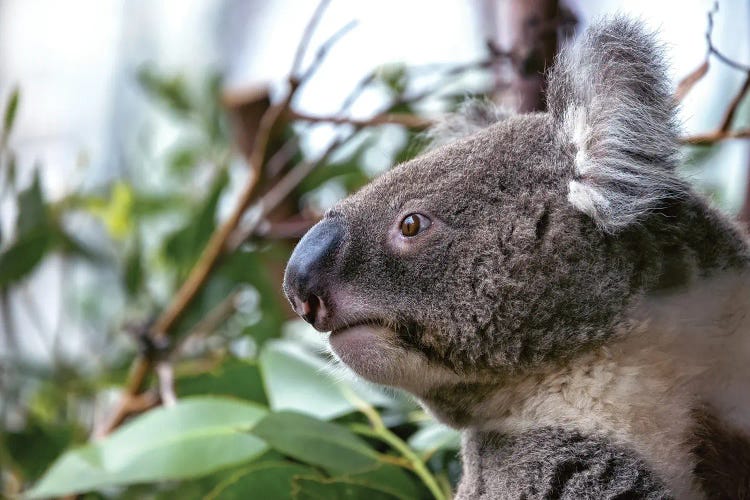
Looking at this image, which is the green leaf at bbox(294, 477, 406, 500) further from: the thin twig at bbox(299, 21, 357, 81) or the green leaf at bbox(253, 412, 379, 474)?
the thin twig at bbox(299, 21, 357, 81)

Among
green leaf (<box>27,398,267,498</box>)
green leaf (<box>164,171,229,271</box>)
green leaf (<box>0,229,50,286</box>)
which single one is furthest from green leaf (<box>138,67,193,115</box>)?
green leaf (<box>27,398,267,498</box>)

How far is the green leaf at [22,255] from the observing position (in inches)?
106

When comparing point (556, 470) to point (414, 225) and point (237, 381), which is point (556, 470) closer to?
point (414, 225)

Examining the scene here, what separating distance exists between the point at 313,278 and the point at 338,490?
398mm

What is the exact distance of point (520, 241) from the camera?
4.73 ft

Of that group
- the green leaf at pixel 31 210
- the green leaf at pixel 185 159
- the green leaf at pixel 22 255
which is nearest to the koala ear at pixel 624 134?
the green leaf at pixel 31 210

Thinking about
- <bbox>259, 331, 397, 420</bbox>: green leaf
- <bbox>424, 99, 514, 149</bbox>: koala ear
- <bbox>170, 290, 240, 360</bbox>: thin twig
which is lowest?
<bbox>170, 290, 240, 360</bbox>: thin twig

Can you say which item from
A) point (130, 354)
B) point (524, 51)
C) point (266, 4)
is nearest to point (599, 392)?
point (524, 51)

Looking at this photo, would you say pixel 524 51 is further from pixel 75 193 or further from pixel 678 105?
pixel 75 193

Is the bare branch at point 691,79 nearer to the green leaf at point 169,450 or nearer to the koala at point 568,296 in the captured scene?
the koala at point 568,296

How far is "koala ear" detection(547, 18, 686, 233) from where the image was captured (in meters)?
1.40

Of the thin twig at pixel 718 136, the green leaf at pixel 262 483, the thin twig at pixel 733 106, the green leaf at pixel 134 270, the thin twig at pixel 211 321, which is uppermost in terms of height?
the thin twig at pixel 733 106

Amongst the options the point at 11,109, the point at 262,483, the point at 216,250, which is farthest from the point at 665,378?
the point at 11,109

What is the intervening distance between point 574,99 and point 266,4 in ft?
26.4
